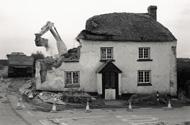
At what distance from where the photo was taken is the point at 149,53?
1330 inches

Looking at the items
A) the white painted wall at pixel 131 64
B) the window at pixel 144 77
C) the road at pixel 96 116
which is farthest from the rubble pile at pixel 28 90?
the window at pixel 144 77

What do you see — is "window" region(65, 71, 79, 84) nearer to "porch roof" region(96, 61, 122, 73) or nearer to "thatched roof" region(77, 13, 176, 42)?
"porch roof" region(96, 61, 122, 73)

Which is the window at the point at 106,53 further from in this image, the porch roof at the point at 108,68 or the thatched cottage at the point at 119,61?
the porch roof at the point at 108,68

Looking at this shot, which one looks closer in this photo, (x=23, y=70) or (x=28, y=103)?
(x=28, y=103)

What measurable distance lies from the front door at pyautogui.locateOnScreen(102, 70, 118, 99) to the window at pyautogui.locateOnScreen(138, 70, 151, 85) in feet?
9.38

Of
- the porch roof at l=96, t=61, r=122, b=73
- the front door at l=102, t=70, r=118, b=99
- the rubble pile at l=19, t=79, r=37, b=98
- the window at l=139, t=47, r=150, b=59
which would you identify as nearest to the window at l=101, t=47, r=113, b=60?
the porch roof at l=96, t=61, r=122, b=73

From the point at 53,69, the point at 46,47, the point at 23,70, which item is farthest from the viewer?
the point at 23,70

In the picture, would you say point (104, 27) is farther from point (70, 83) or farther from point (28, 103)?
point (28, 103)

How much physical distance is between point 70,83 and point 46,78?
238cm

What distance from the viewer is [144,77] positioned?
33938mm

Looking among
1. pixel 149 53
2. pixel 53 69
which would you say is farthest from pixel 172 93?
pixel 53 69

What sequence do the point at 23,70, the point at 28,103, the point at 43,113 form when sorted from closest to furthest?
1. the point at 43,113
2. the point at 28,103
3. the point at 23,70

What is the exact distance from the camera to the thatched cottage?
32.0m

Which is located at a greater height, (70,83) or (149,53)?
(149,53)
